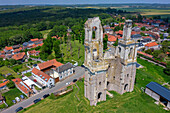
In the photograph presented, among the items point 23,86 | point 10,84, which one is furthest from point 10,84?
point 23,86

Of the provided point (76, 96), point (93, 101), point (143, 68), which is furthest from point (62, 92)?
point (143, 68)

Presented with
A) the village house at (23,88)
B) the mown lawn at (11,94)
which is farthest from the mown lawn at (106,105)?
the mown lawn at (11,94)

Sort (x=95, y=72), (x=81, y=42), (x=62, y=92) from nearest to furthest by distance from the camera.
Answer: (x=95, y=72) < (x=62, y=92) < (x=81, y=42)

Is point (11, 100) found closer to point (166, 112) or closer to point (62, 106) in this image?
point (62, 106)

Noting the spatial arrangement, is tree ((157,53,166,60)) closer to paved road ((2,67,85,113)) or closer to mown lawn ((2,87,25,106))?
paved road ((2,67,85,113))

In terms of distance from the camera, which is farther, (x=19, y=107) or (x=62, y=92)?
(x=62, y=92)

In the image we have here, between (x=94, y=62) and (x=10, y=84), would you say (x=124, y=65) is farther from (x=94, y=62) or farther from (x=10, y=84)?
(x=10, y=84)

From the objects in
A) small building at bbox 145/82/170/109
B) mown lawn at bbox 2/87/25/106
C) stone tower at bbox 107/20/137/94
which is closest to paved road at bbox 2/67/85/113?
mown lawn at bbox 2/87/25/106

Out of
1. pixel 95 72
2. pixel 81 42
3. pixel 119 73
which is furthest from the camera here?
pixel 81 42
